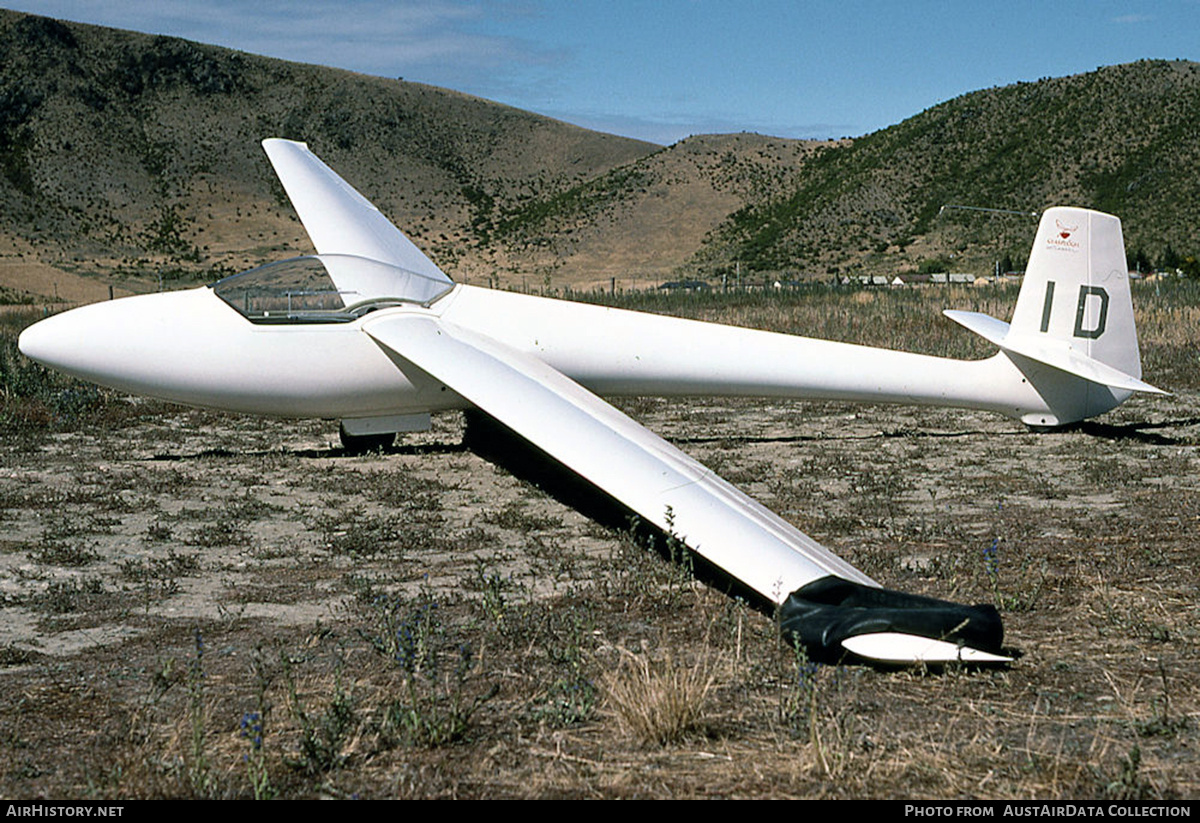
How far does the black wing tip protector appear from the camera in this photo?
15.0 ft

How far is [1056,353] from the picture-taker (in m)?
10.9

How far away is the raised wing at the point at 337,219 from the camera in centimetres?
1262

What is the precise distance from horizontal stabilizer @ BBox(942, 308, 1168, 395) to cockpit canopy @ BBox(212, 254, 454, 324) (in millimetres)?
5872

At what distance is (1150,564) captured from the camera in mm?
6316

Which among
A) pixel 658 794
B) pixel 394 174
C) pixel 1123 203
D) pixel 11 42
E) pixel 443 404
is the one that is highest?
pixel 11 42

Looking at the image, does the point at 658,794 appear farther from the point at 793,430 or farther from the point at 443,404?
the point at 793,430

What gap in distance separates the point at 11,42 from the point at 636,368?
113m

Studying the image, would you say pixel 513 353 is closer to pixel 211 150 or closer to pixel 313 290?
pixel 313 290

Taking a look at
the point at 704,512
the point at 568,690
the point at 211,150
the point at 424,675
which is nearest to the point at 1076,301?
the point at 704,512

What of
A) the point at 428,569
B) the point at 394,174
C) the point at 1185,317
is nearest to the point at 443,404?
the point at 428,569

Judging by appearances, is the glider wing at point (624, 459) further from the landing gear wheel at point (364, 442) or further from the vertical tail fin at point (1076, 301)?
the vertical tail fin at point (1076, 301)

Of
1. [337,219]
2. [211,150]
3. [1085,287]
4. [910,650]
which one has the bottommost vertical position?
[910,650]

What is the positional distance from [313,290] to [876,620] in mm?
6871

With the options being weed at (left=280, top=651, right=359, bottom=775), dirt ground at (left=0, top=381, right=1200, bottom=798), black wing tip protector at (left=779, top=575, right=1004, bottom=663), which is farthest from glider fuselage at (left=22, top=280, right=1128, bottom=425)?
weed at (left=280, top=651, right=359, bottom=775)
